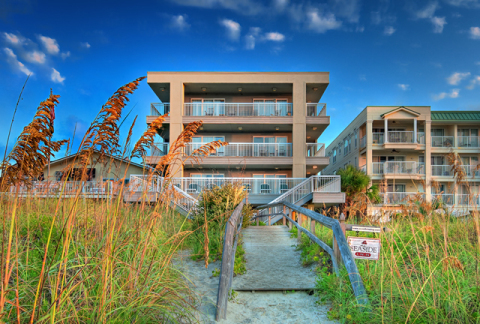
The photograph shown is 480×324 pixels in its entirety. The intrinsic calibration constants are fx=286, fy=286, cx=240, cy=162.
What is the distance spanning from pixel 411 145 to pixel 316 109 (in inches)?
418

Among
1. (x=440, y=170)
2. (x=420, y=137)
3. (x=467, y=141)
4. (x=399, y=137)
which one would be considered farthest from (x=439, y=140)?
(x=399, y=137)

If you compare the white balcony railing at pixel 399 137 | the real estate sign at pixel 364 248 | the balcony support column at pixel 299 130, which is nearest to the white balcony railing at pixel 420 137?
the white balcony railing at pixel 399 137

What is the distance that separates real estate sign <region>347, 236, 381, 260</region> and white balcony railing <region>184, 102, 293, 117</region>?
19.6m

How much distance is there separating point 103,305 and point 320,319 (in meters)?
2.31

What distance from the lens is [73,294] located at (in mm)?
2303

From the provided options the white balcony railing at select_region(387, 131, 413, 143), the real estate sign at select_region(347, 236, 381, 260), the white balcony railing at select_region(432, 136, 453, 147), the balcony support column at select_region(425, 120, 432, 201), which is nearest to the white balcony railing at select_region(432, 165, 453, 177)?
the white balcony railing at select_region(432, 136, 453, 147)

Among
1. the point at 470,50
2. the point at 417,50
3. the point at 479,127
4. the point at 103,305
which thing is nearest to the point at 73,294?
the point at 103,305

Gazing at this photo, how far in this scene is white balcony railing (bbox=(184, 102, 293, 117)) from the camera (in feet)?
75.0

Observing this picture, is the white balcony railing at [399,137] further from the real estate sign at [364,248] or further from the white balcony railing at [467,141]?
the real estate sign at [364,248]

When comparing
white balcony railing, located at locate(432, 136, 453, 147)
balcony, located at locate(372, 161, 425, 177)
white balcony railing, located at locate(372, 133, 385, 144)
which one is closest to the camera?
balcony, located at locate(372, 161, 425, 177)

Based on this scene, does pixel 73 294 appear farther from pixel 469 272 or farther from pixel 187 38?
pixel 187 38

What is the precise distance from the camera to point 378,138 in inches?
1097

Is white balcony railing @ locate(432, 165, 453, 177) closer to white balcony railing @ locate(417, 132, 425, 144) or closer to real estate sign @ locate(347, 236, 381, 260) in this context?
white balcony railing @ locate(417, 132, 425, 144)

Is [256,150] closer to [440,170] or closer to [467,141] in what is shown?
[440,170]
